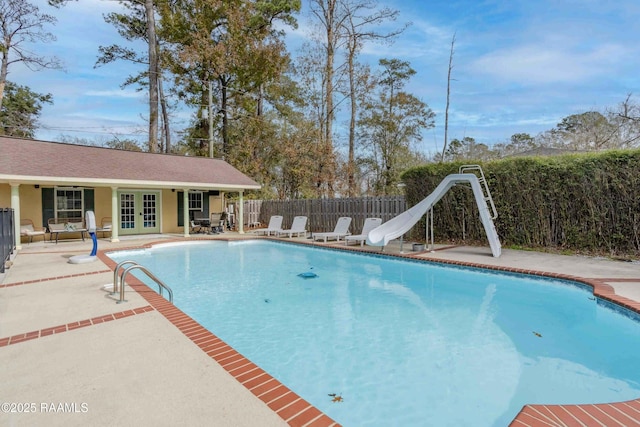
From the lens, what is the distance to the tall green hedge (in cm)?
877

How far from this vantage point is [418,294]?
22.6 feet

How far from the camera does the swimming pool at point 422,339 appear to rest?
327cm

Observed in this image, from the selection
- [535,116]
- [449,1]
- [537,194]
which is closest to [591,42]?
[449,1]

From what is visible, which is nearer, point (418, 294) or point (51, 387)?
point (51, 387)

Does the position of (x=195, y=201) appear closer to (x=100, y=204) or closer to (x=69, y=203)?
(x=100, y=204)

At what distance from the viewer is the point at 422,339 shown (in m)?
Result: 4.66

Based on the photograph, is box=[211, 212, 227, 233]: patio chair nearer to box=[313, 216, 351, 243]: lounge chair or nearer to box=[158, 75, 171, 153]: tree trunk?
box=[313, 216, 351, 243]: lounge chair

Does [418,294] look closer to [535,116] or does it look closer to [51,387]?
[51,387]

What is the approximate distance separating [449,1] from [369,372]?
1922 cm

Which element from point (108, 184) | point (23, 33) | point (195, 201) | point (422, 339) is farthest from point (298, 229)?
point (23, 33)

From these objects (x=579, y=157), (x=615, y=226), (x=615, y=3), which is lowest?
(x=615, y=226)

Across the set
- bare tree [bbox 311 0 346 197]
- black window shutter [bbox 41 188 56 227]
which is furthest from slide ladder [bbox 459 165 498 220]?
black window shutter [bbox 41 188 56 227]

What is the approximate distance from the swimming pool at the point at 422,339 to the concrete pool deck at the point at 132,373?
0.69 metres

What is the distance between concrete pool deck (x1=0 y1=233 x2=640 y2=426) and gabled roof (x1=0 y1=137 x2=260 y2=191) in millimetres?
7629
